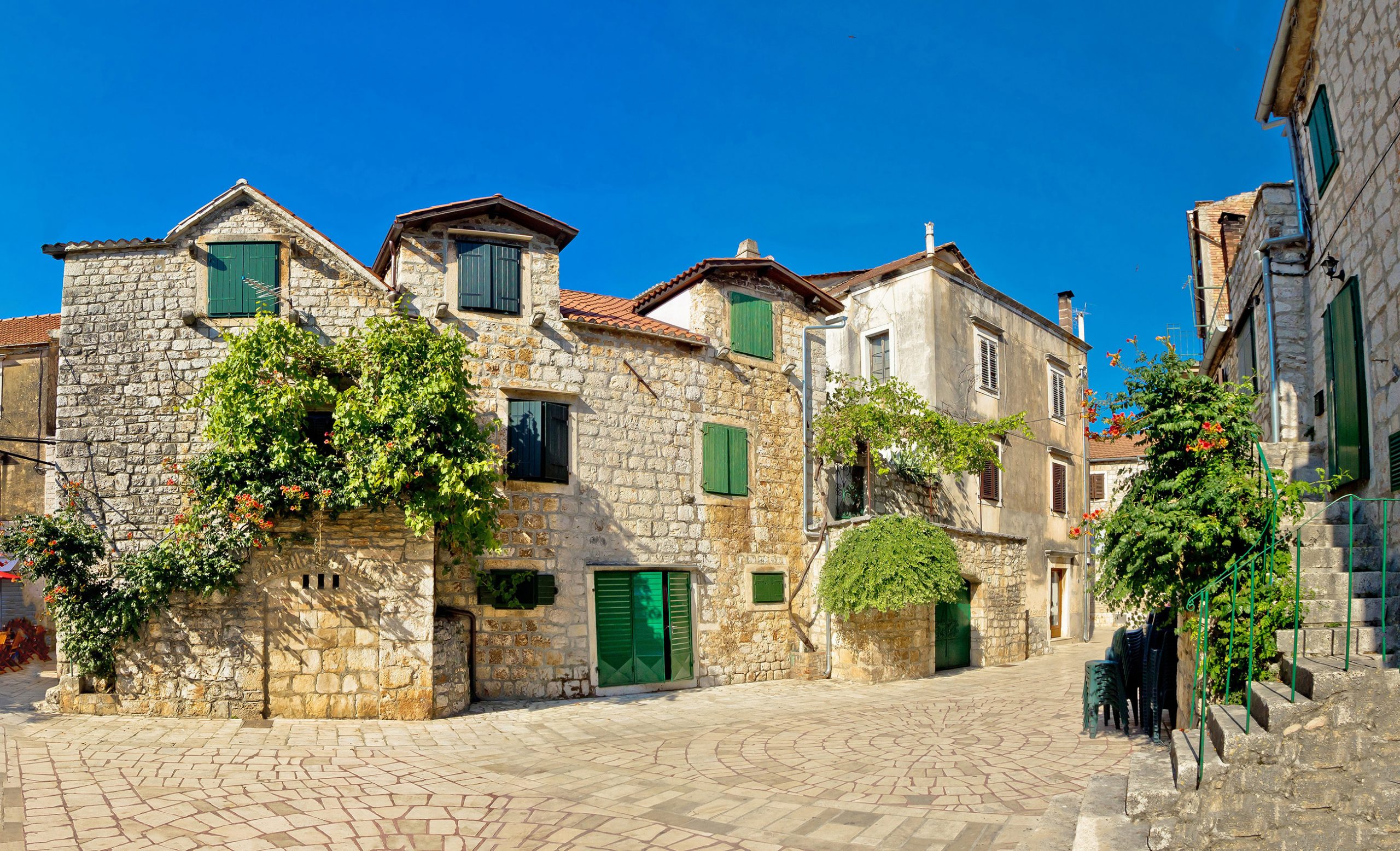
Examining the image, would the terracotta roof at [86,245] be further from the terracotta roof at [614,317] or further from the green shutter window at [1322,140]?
the green shutter window at [1322,140]

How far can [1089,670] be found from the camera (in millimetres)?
9359

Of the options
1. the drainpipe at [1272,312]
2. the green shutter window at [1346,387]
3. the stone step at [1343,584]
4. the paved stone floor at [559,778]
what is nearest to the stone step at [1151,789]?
the paved stone floor at [559,778]

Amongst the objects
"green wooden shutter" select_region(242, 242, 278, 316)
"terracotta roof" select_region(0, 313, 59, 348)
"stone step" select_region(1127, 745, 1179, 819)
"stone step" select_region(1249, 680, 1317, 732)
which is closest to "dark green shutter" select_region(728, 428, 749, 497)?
"green wooden shutter" select_region(242, 242, 278, 316)

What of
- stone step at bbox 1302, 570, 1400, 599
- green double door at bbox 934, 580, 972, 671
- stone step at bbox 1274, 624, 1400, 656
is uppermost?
stone step at bbox 1302, 570, 1400, 599

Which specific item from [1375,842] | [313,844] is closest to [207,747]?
[313,844]

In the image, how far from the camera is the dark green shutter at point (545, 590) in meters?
13.8

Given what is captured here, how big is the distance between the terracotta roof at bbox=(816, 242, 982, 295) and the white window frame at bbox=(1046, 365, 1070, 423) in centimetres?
456

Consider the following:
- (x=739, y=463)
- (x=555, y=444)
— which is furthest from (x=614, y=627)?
(x=739, y=463)

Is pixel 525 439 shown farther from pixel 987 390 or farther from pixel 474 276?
pixel 987 390

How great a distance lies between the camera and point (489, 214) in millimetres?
14172

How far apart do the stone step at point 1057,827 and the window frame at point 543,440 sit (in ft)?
29.7

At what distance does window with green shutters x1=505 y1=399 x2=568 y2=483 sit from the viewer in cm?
1402

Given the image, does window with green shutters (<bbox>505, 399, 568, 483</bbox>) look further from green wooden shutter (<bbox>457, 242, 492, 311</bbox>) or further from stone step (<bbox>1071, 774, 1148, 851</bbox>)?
stone step (<bbox>1071, 774, 1148, 851</bbox>)

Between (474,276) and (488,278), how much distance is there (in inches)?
7.9
